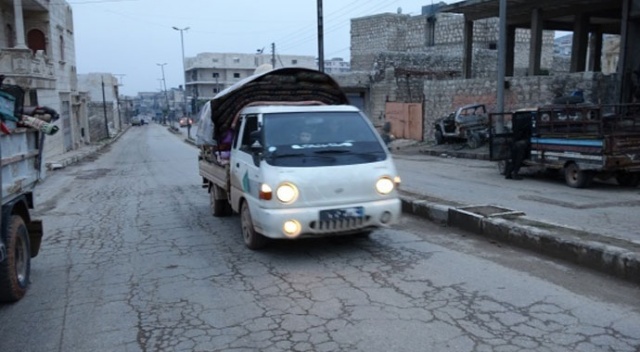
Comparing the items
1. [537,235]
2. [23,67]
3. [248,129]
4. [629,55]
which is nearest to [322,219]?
[248,129]

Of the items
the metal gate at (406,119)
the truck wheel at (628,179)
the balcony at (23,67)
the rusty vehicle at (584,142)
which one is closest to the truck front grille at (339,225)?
the rusty vehicle at (584,142)

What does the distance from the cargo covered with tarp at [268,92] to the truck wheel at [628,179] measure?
739 cm

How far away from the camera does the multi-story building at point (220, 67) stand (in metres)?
111

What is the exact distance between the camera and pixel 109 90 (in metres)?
83.2

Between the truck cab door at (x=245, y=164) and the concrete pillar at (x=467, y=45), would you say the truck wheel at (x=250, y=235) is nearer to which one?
the truck cab door at (x=245, y=164)

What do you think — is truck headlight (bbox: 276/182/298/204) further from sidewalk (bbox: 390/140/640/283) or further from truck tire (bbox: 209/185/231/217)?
truck tire (bbox: 209/185/231/217)

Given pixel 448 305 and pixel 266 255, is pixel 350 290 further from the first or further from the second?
pixel 266 255

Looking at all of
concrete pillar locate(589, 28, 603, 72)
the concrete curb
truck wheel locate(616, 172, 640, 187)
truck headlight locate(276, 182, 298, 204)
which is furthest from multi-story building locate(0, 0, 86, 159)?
concrete pillar locate(589, 28, 603, 72)

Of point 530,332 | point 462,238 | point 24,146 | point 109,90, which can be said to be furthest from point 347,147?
point 109,90

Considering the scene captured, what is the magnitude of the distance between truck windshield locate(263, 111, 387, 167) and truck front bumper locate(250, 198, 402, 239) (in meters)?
0.54

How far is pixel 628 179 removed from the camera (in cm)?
1170

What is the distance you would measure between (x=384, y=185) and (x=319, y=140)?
1.00 metres

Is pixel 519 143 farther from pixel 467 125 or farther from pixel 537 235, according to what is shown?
pixel 467 125

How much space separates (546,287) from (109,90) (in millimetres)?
86851
